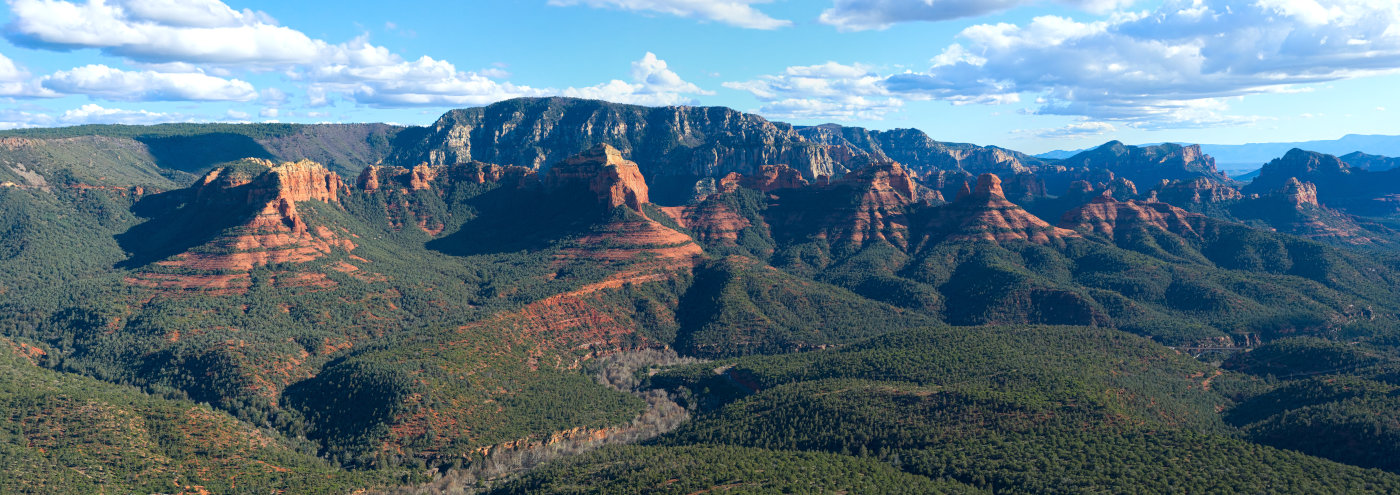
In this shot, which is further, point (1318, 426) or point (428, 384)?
point (428, 384)

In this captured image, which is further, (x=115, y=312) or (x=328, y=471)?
(x=115, y=312)

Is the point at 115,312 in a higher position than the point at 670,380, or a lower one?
higher

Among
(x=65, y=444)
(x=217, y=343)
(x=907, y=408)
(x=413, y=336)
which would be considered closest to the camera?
(x=65, y=444)

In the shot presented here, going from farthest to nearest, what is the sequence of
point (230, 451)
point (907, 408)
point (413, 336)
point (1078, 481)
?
point (413, 336), point (907, 408), point (230, 451), point (1078, 481)

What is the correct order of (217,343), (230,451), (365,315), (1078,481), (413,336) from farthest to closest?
(365,315) < (413,336) < (217,343) < (230,451) < (1078,481)

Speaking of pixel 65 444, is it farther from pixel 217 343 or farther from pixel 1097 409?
pixel 1097 409

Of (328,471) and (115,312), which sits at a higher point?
(115,312)

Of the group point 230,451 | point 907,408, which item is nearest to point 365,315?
point 230,451

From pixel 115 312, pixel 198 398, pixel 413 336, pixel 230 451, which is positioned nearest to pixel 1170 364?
pixel 413 336

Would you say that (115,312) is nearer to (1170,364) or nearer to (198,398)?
(198,398)
